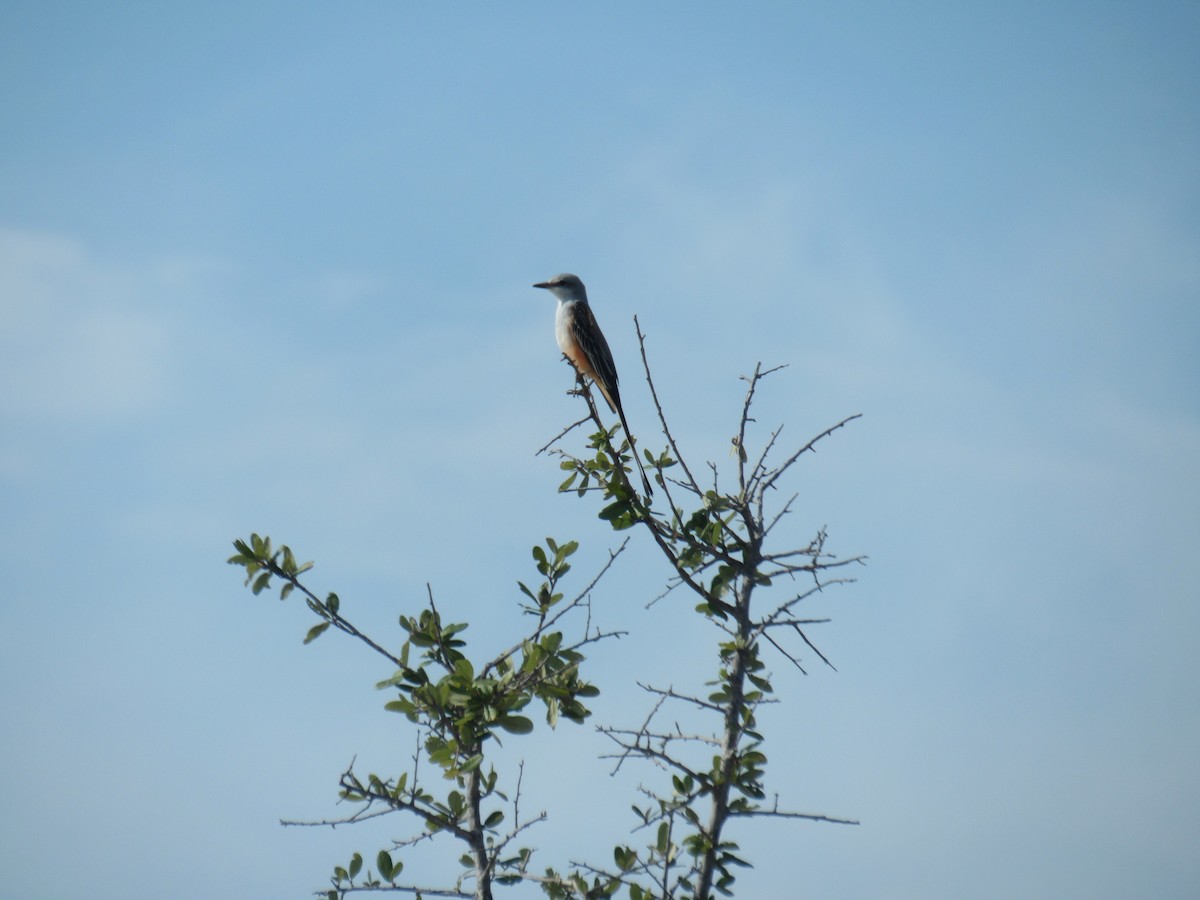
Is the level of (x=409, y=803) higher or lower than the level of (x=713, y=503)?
lower

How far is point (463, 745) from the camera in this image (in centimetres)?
385

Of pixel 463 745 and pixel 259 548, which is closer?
pixel 463 745

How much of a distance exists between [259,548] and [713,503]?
1809mm

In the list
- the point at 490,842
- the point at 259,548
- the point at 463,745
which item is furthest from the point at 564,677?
the point at 259,548

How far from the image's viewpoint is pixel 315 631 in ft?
13.5

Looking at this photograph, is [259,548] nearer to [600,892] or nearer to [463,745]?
[463,745]

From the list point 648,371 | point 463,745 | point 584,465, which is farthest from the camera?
point 584,465

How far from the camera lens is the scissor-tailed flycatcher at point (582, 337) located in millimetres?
9234

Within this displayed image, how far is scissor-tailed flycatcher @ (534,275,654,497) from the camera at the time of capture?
30.3 feet

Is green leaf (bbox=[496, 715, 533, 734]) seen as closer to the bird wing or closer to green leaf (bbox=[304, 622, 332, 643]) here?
green leaf (bbox=[304, 622, 332, 643])

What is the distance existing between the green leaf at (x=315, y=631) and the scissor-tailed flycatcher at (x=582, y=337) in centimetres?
495

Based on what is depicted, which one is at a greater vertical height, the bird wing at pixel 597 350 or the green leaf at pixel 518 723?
the bird wing at pixel 597 350

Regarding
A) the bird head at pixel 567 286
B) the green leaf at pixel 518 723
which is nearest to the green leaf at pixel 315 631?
the green leaf at pixel 518 723

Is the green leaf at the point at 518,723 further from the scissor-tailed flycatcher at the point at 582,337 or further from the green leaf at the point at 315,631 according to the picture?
the scissor-tailed flycatcher at the point at 582,337
